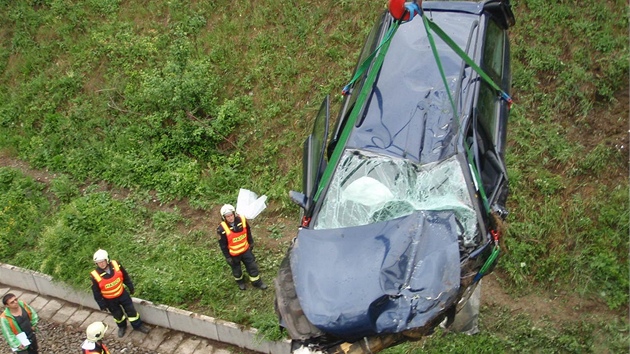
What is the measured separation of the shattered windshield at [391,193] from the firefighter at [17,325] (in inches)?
139

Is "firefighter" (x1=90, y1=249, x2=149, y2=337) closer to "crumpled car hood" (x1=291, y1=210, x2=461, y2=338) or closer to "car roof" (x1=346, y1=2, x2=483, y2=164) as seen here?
"crumpled car hood" (x1=291, y1=210, x2=461, y2=338)

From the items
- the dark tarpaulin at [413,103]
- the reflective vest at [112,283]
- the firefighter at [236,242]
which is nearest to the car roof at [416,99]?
the dark tarpaulin at [413,103]

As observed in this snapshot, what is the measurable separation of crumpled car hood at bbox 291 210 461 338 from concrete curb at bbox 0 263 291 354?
1.91 meters

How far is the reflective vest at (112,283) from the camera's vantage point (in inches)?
248

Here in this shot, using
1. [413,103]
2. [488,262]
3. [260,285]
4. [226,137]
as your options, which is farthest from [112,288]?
[488,262]

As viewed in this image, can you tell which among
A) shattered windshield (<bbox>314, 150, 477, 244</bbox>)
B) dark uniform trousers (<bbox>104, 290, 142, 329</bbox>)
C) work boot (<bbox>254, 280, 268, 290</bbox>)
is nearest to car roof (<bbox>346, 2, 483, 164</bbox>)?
shattered windshield (<bbox>314, 150, 477, 244</bbox>)

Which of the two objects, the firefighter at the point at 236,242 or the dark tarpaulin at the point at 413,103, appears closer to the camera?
the dark tarpaulin at the point at 413,103

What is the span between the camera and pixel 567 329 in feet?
18.1

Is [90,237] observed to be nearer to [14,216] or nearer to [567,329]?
[14,216]

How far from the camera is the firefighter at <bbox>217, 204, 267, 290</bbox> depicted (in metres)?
6.41

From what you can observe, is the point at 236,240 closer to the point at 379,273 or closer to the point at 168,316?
the point at 168,316

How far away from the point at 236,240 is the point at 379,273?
257cm

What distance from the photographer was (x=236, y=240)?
642 centimetres

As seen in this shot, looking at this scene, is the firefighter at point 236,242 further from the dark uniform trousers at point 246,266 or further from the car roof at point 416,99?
the car roof at point 416,99
